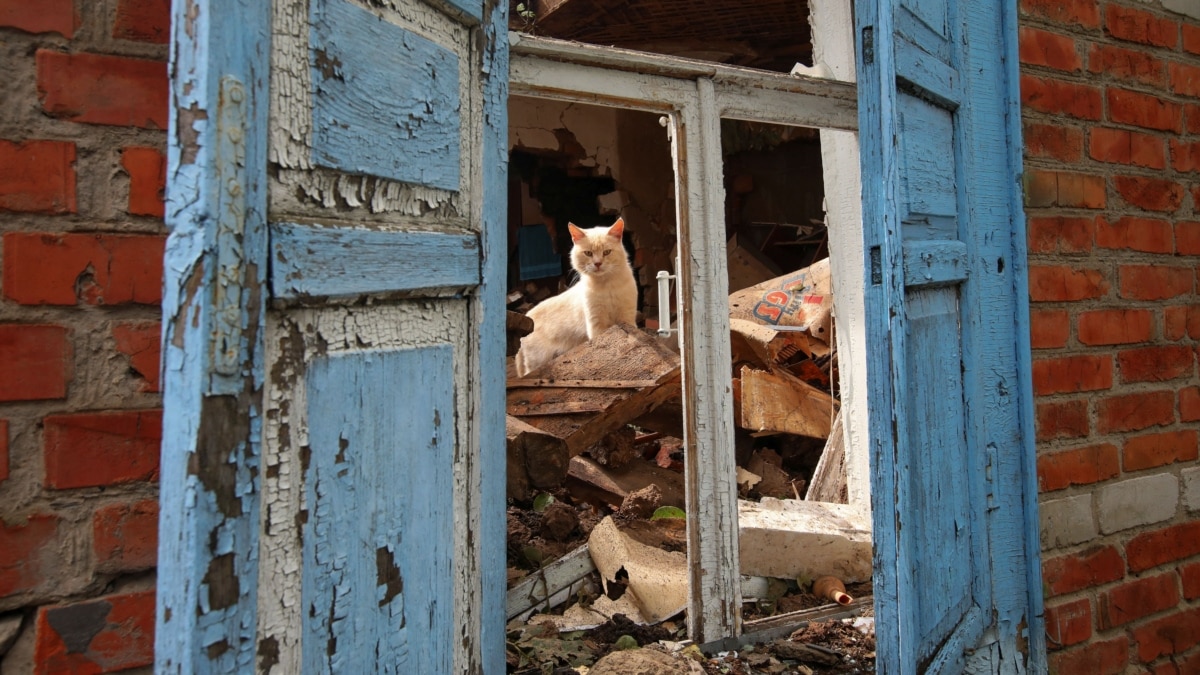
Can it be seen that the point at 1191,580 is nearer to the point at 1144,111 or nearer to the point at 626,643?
the point at 1144,111

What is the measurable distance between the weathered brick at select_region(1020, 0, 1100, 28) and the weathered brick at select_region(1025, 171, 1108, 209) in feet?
1.28

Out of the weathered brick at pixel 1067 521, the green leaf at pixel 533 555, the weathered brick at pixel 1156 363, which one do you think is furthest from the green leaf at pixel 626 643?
the weathered brick at pixel 1156 363

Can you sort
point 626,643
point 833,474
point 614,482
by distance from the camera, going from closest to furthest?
point 626,643 < point 833,474 < point 614,482

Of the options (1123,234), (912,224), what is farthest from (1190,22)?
(912,224)

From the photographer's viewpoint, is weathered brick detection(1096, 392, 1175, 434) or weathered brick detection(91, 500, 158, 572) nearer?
weathered brick detection(91, 500, 158, 572)

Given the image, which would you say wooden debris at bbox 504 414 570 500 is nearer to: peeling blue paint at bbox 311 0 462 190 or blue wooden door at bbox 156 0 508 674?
blue wooden door at bbox 156 0 508 674

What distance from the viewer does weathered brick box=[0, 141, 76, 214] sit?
1157 millimetres

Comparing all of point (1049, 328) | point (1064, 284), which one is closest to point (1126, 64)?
point (1064, 284)

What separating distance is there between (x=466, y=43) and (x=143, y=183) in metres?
0.55

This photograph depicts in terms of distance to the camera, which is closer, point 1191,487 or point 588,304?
point 1191,487

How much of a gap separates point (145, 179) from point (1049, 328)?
197 centimetres

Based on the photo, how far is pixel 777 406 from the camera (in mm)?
4434

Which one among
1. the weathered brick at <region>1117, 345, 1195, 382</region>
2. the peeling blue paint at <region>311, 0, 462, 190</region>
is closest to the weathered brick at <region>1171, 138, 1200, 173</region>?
the weathered brick at <region>1117, 345, 1195, 382</region>

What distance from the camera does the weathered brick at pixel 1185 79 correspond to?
2.23 m
